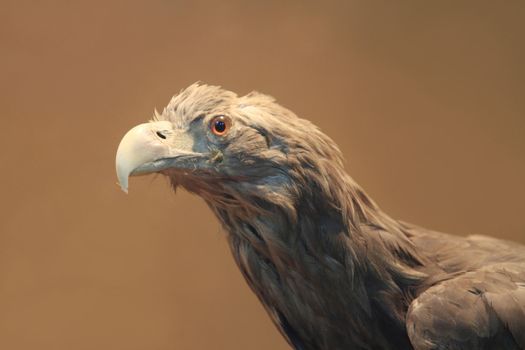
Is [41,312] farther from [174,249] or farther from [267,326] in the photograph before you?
[267,326]

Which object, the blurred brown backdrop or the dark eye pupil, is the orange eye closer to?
the dark eye pupil

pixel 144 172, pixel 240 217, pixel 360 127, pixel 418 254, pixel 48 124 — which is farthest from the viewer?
pixel 360 127

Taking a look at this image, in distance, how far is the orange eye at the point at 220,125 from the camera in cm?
160

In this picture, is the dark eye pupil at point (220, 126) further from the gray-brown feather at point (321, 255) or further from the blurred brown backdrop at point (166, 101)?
the blurred brown backdrop at point (166, 101)

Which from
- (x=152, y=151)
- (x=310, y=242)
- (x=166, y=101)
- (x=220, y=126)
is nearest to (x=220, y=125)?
(x=220, y=126)

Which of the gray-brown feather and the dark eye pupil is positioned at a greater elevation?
the dark eye pupil

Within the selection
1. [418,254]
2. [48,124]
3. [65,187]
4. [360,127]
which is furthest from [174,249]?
[418,254]

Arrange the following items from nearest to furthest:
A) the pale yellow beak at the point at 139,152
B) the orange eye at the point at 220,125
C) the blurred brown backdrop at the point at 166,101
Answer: the pale yellow beak at the point at 139,152
the orange eye at the point at 220,125
the blurred brown backdrop at the point at 166,101

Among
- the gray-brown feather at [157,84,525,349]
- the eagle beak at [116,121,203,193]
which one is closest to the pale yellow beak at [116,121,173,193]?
the eagle beak at [116,121,203,193]

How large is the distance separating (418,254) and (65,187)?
1454 mm

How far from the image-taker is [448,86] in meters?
2.60

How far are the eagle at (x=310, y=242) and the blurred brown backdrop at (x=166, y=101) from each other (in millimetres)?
819

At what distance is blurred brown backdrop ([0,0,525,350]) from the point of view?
2406 millimetres

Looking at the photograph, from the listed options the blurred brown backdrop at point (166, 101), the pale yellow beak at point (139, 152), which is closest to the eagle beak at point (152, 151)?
the pale yellow beak at point (139, 152)
